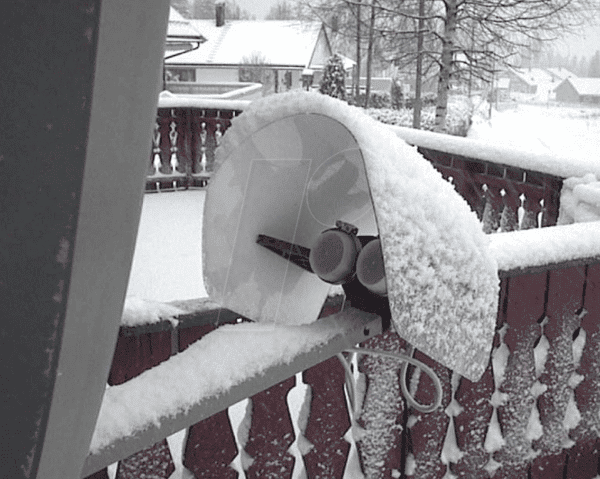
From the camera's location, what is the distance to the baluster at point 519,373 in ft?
5.99

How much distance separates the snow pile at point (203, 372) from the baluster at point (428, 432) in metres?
0.98

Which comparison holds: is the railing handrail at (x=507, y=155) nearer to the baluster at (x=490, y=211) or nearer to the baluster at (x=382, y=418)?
the baluster at (x=490, y=211)

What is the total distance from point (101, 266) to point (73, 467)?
230 mm

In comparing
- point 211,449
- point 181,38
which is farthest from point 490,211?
point 181,38

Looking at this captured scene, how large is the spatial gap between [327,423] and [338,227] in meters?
0.95

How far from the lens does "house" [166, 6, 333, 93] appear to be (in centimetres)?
3925

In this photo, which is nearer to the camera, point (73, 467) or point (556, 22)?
point (73, 467)

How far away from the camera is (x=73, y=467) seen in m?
0.60

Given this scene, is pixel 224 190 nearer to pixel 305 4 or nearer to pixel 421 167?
pixel 421 167

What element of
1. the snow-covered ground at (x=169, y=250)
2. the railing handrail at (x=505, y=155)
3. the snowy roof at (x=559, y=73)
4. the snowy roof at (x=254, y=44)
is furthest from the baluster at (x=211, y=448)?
the snowy roof at (x=559, y=73)

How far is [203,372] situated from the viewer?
2.72 ft

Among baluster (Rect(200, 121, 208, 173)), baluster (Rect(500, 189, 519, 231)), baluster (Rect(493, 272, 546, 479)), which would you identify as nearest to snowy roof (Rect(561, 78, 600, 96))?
baluster (Rect(200, 121, 208, 173))

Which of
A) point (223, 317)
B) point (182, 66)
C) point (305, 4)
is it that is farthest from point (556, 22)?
point (182, 66)

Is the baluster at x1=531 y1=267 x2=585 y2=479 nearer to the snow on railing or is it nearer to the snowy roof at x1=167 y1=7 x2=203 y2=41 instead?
the snow on railing
